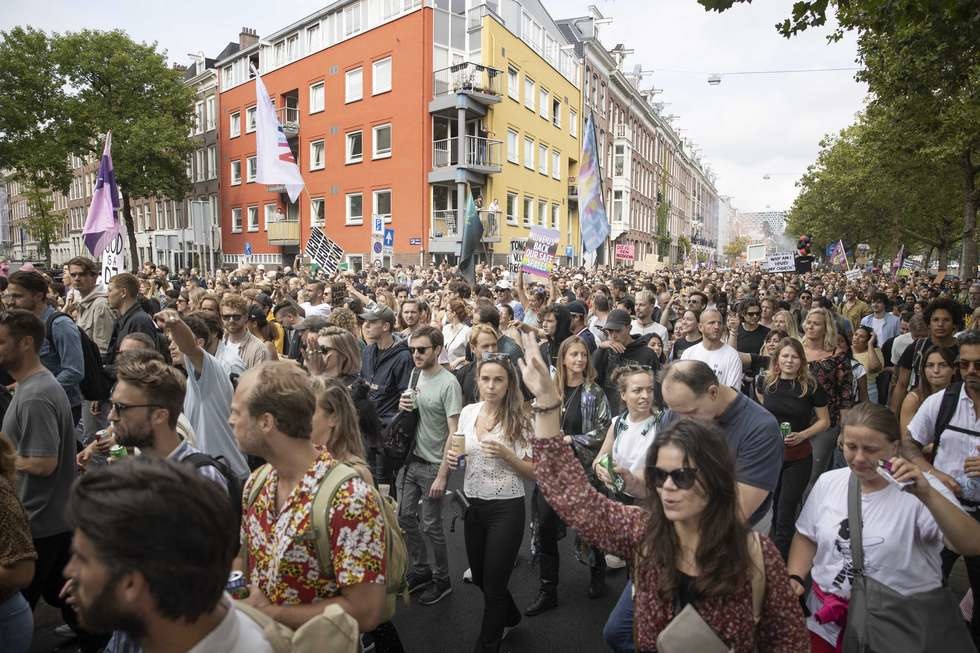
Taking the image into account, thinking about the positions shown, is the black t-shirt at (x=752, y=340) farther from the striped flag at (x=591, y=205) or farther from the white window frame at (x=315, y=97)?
the white window frame at (x=315, y=97)

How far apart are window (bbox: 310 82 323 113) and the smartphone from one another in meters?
32.6

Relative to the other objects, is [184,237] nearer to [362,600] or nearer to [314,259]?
[314,259]

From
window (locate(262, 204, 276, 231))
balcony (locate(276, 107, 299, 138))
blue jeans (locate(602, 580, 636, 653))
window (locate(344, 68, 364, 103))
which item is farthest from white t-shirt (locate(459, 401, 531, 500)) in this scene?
window (locate(262, 204, 276, 231))

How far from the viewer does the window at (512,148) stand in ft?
98.0

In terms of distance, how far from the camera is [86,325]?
6480 mm

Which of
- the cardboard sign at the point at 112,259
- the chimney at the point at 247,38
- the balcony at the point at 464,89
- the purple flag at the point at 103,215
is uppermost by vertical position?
the chimney at the point at 247,38

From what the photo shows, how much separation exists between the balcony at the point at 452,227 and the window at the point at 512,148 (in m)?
3.73

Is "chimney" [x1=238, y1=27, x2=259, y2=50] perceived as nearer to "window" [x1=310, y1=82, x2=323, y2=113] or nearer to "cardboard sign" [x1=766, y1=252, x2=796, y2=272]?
"window" [x1=310, y1=82, x2=323, y2=113]

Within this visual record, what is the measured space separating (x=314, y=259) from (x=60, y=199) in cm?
6826

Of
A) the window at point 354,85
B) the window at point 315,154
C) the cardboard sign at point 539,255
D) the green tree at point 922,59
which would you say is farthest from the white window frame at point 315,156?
the green tree at point 922,59

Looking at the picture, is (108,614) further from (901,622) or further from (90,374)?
(90,374)

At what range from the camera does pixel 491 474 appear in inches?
145

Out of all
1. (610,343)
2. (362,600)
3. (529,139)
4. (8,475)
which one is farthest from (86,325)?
(529,139)

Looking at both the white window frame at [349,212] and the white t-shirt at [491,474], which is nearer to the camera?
the white t-shirt at [491,474]
